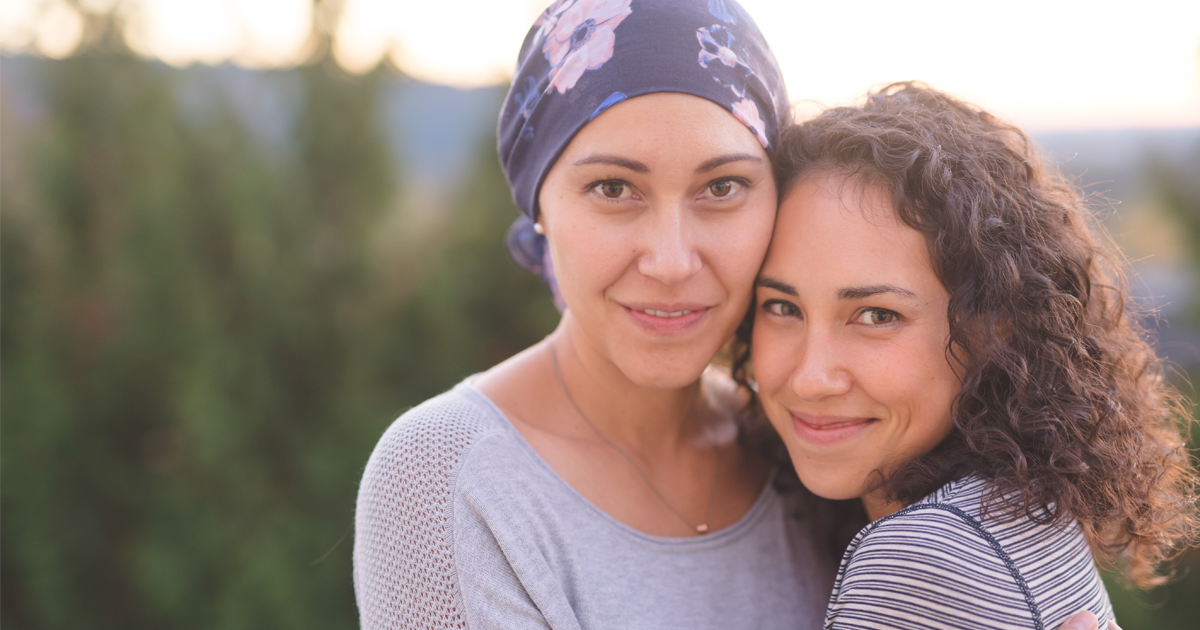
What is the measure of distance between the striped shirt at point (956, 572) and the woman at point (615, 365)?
0.38m

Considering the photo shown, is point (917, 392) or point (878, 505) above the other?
point (917, 392)

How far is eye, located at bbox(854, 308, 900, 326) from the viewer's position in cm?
161

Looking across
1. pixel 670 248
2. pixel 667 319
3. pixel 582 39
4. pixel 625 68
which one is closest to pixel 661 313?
pixel 667 319

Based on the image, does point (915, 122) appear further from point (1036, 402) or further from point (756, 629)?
point (756, 629)

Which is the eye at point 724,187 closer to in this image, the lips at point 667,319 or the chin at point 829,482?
the lips at point 667,319

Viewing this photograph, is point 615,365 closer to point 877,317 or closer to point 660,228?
point 660,228

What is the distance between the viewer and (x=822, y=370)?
1623mm

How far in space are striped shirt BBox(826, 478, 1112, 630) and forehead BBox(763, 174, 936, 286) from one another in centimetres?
44

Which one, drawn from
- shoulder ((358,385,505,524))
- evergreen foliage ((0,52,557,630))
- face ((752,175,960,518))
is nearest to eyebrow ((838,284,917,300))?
face ((752,175,960,518))

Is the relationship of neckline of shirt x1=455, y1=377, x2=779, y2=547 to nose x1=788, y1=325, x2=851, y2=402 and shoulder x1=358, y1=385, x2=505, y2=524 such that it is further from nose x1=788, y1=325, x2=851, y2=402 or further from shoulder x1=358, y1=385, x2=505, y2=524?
nose x1=788, y1=325, x2=851, y2=402

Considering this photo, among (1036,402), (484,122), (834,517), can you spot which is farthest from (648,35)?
(484,122)

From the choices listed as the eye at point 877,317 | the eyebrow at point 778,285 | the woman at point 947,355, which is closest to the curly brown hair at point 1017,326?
the woman at point 947,355

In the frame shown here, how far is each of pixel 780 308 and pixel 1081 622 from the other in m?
0.79

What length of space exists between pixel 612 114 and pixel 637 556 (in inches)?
35.9
